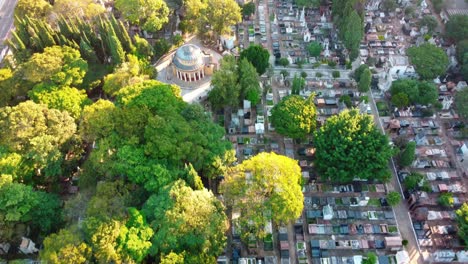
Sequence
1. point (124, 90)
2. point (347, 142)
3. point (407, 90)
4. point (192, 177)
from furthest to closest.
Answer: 1. point (407, 90)
2. point (124, 90)
3. point (347, 142)
4. point (192, 177)

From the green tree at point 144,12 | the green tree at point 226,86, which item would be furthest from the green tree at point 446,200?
the green tree at point 144,12

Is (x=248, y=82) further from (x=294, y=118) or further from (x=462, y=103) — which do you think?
(x=462, y=103)

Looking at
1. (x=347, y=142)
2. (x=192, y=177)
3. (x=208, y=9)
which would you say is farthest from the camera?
(x=208, y=9)

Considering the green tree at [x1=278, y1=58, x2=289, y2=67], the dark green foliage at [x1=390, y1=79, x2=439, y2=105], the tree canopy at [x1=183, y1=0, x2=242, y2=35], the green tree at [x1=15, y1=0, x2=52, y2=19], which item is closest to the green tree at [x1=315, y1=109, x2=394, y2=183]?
the dark green foliage at [x1=390, y1=79, x2=439, y2=105]

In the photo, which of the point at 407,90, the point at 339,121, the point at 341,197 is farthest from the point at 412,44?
the point at 341,197

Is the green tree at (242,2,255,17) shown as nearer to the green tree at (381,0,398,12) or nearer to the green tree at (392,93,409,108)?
the green tree at (381,0,398,12)

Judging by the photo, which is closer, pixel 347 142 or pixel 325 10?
pixel 347 142

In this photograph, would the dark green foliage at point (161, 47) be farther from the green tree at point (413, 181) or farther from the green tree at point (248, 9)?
the green tree at point (413, 181)

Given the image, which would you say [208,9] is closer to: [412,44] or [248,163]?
[248,163]
